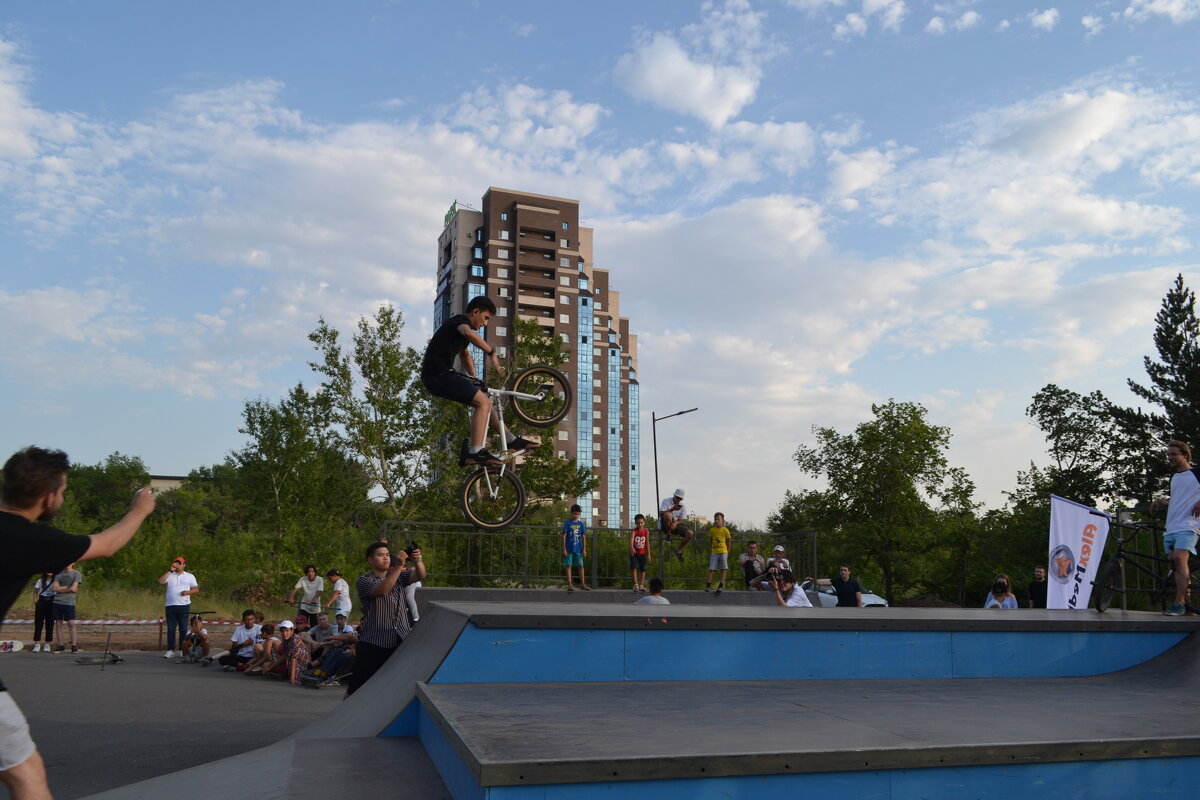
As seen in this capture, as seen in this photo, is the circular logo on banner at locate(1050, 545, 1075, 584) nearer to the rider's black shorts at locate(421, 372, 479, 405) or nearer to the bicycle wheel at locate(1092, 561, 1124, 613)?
the bicycle wheel at locate(1092, 561, 1124, 613)

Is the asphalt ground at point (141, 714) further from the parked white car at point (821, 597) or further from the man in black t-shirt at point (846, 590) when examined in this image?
the parked white car at point (821, 597)

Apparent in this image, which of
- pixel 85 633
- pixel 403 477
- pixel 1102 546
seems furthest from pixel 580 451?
pixel 1102 546

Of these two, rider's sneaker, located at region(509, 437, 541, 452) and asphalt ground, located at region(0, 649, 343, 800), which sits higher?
rider's sneaker, located at region(509, 437, 541, 452)

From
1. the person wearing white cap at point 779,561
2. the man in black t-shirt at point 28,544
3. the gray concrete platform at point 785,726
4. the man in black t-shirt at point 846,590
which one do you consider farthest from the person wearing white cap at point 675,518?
the man in black t-shirt at point 28,544

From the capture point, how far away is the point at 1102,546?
9781mm

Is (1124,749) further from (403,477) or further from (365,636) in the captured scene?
(403,477)

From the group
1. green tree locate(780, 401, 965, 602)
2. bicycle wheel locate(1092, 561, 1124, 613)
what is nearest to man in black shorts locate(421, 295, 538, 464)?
bicycle wheel locate(1092, 561, 1124, 613)

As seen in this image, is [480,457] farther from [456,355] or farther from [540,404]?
[540,404]

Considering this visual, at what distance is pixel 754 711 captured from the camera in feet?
14.3

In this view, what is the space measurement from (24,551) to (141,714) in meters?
7.39

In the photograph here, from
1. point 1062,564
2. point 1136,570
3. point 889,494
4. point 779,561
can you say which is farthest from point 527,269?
point 1136,570

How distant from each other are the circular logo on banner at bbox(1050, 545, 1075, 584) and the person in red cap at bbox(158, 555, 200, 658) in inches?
548

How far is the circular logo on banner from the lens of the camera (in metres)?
10.3

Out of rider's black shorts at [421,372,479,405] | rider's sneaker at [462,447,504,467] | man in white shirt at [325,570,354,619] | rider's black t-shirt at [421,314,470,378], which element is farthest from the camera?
man in white shirt at [325,570,354,619]
